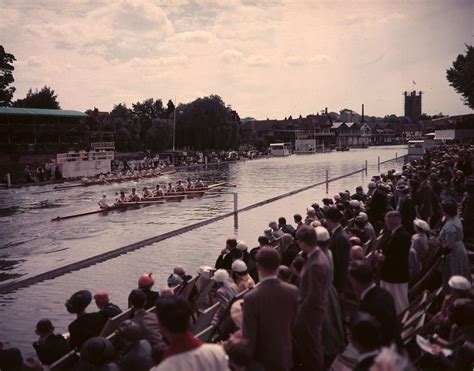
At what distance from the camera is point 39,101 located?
88.8m

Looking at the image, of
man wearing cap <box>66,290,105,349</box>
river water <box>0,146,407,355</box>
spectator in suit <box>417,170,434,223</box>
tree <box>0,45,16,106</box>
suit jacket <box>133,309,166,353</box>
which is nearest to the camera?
suit jacket <box>133,309,166,353</box>

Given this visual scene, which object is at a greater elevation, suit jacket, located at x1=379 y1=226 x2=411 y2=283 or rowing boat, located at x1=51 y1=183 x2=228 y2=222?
suit jacket, located at x1=379 y1=226 x2=411 y2=283

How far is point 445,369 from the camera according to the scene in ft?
17.7

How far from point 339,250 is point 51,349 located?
4.21 metres

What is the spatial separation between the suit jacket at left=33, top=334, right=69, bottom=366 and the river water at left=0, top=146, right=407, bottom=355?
3.85 m

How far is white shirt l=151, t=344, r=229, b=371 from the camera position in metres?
3.28

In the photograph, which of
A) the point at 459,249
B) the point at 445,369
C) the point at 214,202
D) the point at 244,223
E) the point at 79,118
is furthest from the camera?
the point at 79,118

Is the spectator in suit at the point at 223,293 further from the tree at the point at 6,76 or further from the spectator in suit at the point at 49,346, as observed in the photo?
the tree at the point at 6,76

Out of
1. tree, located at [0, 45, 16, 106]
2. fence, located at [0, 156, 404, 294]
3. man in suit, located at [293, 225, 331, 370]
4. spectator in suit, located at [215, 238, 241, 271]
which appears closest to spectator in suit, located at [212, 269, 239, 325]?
man in suit, located at [293, 225, 331, 370]

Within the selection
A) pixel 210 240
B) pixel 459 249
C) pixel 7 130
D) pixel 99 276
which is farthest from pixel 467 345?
pixel 7 130

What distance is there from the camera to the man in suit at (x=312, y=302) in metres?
5.23

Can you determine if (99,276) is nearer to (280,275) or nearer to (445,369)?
(280,275)

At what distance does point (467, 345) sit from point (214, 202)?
28.9m

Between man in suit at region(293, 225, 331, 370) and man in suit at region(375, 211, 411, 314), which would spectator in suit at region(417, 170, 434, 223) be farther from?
man in suit at region(293, 225, 331, 370)
